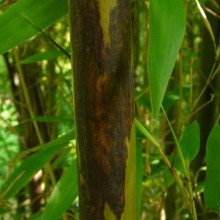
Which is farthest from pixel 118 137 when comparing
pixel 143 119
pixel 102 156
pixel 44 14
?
pixel 143 119

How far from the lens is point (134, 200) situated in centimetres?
42

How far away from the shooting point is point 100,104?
0.38 meters

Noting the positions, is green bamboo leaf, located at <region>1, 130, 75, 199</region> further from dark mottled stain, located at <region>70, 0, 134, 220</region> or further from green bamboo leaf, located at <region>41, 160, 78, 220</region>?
dark mottled stain, located at <region>70, 0, 134, 220</region>

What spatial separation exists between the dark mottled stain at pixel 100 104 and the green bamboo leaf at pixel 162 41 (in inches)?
1.0

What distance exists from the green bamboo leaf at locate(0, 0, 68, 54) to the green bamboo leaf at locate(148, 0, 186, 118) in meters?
0.10

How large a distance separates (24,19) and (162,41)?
5.5 inches

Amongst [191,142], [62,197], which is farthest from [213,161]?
[62,197]

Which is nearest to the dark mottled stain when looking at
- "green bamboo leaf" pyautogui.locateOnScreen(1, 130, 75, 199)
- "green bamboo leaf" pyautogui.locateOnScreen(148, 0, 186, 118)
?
"green bamboo leaf" pyautogui.locateOnScreen(148, 0, 186, 118)

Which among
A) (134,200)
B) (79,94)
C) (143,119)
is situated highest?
(79,94)

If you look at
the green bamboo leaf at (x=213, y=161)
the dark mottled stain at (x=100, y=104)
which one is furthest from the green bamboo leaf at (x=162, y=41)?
the green bamboo leaf at (x=213, y=161)

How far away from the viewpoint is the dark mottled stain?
0.37 metres

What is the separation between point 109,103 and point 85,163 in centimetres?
6

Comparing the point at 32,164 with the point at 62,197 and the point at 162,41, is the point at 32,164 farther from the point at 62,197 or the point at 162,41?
the point at 162,41

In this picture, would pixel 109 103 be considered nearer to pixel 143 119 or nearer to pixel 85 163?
pixel 85 163
